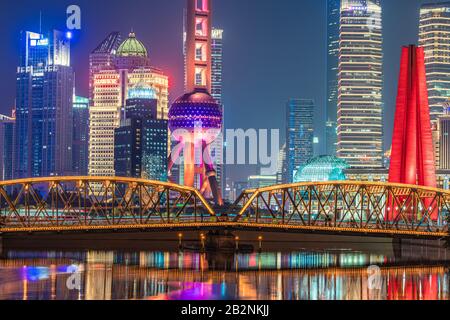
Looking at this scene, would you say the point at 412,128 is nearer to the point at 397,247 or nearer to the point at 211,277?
the point at 397,247

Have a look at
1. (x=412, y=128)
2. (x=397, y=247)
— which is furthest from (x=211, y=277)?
(x=412, y=128)

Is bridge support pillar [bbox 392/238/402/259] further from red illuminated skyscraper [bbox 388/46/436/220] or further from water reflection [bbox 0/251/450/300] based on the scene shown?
red illuminated skyscraper [bbox 388/46/436/220]

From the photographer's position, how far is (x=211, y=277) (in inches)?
4161

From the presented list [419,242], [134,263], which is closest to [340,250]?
[419,242]

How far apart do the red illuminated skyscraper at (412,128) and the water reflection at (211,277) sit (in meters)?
40.4

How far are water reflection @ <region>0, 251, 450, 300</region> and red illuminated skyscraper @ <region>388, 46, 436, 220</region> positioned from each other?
40.4m

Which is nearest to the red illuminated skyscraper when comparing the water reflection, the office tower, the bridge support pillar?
the office tower

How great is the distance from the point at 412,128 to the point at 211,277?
76810mm

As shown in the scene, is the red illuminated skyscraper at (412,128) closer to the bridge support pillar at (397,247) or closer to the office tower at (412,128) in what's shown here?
the office tower at (412,128)

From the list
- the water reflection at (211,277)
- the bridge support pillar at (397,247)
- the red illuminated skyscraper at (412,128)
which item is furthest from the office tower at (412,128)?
the water reflection at (211,277)

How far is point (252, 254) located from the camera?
5487 inches

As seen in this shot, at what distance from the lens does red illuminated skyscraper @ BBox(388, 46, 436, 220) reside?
175 meters

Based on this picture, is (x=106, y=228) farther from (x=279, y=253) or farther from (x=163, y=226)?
(x=279, y=253)
